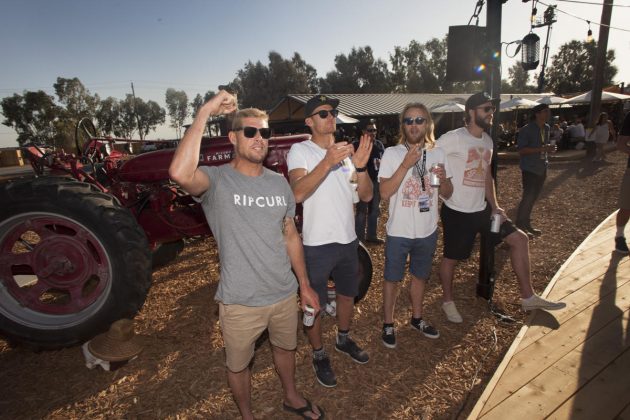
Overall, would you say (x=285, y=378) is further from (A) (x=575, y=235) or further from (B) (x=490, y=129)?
(A) (x=575, y=235)

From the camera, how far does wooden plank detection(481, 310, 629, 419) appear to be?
86.8 inches

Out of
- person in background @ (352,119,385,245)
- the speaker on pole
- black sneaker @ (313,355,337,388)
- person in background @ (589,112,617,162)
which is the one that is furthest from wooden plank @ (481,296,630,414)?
person in background @ (589,112,617,162)

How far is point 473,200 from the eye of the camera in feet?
10.8

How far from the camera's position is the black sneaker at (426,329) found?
10.5 ft

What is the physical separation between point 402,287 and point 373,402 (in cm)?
196

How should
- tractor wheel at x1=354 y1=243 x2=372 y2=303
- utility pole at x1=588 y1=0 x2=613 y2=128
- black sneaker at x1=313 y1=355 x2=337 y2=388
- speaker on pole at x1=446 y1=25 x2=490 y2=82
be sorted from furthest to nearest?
utility pole at x1=588 y1=0 x2=613 y2=128 < speaker on pole at x1=446 y1=25 x2=490 y2=82 < tractor wheel at x1=354 y1=243 x2=372 y2=303 < black sneaker at x1=313 y1=355 x2=337 y2=388

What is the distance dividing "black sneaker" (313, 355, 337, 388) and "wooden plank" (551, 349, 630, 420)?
4.82 ft

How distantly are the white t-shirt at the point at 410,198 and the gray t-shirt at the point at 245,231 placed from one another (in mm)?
1249

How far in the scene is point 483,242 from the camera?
377 cm

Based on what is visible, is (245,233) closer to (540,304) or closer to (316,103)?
(316,103)

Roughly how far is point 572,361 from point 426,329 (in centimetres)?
111

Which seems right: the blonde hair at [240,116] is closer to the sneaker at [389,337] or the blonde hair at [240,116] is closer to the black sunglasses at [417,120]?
the black sunglasses at [417,120]

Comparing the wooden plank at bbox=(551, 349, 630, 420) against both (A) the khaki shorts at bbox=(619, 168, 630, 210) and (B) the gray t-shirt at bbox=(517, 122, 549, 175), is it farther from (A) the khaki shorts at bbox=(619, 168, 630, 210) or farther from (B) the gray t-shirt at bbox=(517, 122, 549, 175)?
(B) the gray t-shirt at bbox=(517, 122, 549, 175)

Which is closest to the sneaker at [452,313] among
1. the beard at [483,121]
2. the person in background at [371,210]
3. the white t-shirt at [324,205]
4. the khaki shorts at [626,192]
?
the white t-shirt at [324,205]
